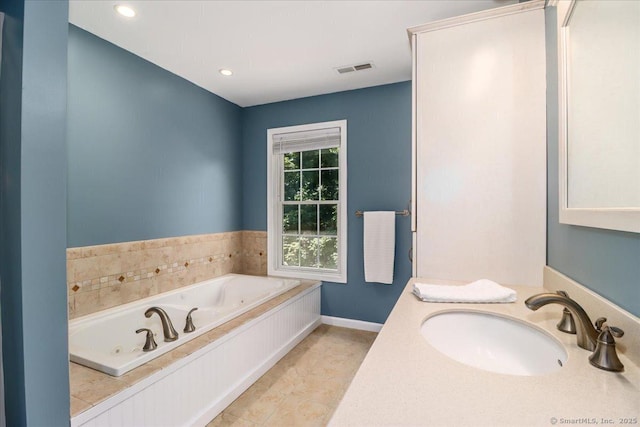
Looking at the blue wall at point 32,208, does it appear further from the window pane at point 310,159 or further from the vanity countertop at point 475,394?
the window pane at point 310,159

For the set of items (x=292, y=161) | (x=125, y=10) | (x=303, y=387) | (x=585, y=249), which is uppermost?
(x=125, y=10)

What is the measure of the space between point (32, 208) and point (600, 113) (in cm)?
175

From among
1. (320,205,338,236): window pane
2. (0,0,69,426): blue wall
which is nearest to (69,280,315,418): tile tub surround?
(0,0,69,426): blue wall

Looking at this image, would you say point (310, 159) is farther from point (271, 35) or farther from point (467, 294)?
point (467, 294)

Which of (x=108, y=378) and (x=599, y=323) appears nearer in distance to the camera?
(x=599, y=323)

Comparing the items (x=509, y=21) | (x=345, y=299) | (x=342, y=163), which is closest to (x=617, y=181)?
(x=509, y=21)

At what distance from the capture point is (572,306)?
0.76 m

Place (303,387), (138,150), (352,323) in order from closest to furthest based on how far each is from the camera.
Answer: (303,387), (138,150), (352,323)

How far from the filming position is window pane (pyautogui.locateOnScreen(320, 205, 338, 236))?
3.37 m

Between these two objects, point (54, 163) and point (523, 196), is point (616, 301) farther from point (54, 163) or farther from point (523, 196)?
point (54, 163)

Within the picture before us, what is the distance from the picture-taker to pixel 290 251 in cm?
361

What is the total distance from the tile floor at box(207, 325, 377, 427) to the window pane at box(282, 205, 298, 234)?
124 cm

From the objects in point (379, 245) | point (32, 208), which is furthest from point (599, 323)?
point (379, 245)

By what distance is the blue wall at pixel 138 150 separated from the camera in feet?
6.87
